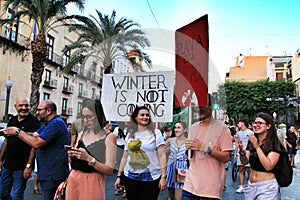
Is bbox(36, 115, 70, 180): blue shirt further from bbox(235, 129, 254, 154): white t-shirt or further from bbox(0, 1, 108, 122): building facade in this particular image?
bbox(0, 1, 108, 122): building facade

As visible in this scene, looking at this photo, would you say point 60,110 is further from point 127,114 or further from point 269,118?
point 269,118

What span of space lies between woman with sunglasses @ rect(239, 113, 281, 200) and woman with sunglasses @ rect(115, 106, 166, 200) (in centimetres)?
99

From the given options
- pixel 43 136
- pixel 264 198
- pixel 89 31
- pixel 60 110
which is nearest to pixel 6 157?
pixel 43 136

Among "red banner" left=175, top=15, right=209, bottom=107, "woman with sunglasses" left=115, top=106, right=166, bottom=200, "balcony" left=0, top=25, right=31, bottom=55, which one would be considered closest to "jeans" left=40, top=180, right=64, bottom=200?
"woman with sunglasses" left=115, top=106, right=166, bottom=200

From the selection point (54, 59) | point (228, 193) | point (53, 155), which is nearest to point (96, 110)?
point (53, 155)

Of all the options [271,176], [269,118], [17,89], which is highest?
[17,89]

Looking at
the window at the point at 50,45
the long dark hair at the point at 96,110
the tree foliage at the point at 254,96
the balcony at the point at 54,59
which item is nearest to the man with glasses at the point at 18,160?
the long dark hair at the point at 96,110

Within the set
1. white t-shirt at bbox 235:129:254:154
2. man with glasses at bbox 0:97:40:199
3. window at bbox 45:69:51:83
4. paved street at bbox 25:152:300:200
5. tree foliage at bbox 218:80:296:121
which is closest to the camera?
man with glasses at bbox 0:97:40:199

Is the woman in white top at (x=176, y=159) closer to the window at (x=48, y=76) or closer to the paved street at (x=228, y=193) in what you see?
the paved street at (x=228, y=193)

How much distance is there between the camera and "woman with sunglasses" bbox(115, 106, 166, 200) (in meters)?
3.22

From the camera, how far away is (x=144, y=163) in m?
3.22

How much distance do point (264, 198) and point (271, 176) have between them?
24 cm

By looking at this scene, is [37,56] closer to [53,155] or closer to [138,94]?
[138,94]

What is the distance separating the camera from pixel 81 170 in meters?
2.73
